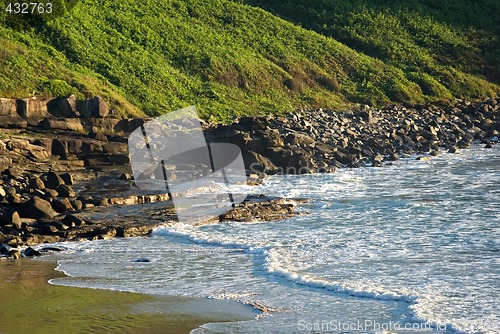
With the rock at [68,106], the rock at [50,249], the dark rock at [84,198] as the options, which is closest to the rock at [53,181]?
the dark rock at [84,198]

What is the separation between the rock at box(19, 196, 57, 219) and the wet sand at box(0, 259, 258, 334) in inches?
208

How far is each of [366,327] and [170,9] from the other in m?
41.7

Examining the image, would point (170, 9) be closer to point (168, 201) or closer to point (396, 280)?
point (168, 201)

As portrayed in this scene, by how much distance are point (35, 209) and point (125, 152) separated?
9.91 metres

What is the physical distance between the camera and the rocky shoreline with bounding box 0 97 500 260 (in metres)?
22.1

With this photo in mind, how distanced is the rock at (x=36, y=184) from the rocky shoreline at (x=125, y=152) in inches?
1.6

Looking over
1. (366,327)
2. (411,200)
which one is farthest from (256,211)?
(366,327)

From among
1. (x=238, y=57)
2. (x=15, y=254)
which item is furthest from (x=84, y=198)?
(x=238, y=57)

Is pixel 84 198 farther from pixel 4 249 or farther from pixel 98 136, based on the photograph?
pixel 98 136

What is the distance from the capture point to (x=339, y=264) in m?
18.0

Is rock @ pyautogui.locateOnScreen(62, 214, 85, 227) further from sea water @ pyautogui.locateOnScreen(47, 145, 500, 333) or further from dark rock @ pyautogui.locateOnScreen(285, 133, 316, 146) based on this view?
dark rock @ pyautogui.locateOnScreen(285, 133, 316, 146)

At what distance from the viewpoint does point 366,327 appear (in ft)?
43.9

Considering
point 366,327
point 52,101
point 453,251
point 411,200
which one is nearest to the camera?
point 366,327

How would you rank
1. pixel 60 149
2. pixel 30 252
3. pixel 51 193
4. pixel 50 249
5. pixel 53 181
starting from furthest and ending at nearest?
pixel 60 149 → pixel 53 181 → pixel 51 193 → pixel 50 249 → pixel 30 252
